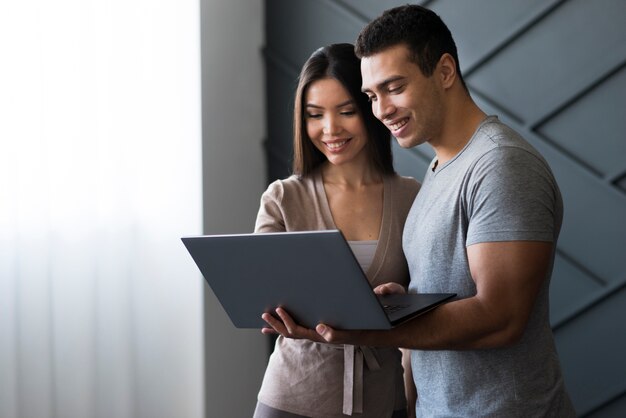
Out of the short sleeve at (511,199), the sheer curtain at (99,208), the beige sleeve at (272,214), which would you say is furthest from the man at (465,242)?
the sheer curtain at (99,208)

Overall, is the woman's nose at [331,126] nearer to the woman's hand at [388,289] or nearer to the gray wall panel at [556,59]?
the woman's hand at [388,289]

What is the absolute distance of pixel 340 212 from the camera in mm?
1747

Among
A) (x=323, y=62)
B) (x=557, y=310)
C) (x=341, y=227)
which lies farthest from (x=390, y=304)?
(x=557, y=310)

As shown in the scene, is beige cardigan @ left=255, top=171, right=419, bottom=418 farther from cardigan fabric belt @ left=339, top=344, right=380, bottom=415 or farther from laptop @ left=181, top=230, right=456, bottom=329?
laptop @ left=181, top=230, right=456, bottom=329

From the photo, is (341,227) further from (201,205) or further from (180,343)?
(180,343)

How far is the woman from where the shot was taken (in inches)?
64.9

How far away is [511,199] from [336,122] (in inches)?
24.9

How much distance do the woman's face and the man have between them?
30cm

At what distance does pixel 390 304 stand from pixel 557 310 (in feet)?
3.64

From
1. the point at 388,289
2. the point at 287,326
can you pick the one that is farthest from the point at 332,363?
the point at 287,326

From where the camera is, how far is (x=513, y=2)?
2285mm

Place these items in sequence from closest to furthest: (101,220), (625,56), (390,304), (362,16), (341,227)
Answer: (390,304)
(341,227)
(625,56)
(101,220)
(362,16)

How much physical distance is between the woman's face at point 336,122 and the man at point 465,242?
0.30m

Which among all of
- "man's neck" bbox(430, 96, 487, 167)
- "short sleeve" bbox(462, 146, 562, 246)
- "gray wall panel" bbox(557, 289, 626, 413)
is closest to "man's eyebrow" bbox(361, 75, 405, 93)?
"man's neck" bbox(430, 96, 487, 167)
